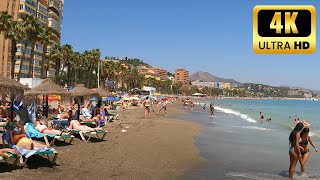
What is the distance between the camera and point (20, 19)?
193ft

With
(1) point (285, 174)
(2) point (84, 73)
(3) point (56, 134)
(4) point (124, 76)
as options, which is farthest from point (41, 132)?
(4) point (124, 76)

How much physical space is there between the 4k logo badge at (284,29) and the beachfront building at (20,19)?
4186cm

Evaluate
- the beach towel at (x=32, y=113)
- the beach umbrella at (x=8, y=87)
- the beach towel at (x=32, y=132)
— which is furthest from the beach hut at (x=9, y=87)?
the beach towel at (x=32, y=132)

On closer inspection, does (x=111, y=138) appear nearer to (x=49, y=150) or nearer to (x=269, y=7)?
(x=49, y=150)

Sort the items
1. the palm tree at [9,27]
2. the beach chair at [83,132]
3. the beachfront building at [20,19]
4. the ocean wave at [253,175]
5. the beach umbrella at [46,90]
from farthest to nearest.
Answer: the beachfront building at [20,19] < the palm tree at [9,27] < the beach umbrella at [46,90] < the beach chair at [83,132] < the ocean wave at [253,175]

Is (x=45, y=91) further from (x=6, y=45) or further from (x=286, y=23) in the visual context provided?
(x=6, y=45)

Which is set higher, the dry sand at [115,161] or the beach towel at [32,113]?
the beach towel at [32,113]

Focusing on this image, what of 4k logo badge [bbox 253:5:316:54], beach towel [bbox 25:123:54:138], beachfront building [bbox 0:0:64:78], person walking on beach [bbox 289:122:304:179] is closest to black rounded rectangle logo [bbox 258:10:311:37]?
4k logo badge [bbox 253:5:316:54]

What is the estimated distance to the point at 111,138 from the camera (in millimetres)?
15102

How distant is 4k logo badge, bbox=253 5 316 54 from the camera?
748cm

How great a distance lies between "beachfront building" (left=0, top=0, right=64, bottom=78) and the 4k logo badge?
41861 mm

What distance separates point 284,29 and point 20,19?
191 ft

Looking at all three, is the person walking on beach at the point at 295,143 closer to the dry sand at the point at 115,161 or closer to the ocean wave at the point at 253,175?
the ocean wave at the point at 253,175

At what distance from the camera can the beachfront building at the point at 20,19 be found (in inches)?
2135
